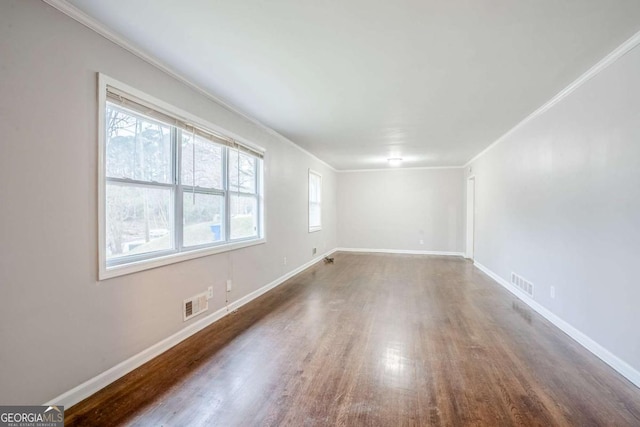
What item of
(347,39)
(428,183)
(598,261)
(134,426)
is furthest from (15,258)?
(428,183)

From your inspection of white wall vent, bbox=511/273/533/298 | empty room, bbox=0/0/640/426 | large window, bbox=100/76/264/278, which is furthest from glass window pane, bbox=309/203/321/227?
white wall vent, bbox=511/273/533/298

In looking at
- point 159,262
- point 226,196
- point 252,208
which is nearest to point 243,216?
point 252,208

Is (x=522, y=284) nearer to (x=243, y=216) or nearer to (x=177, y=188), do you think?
(x=243, y=216)

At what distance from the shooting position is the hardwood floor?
69.2 inches

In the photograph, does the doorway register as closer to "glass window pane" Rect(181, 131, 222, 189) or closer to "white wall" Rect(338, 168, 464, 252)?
"white wall" Rect(338, 168, 464, 252)

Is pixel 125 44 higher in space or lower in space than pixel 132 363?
higher

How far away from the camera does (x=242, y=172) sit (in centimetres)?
389

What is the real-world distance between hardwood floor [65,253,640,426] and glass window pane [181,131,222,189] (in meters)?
1.55

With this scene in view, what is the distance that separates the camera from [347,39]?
6.95 feet

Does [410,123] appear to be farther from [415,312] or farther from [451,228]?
[451,228]

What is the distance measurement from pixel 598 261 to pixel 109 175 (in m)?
4.00

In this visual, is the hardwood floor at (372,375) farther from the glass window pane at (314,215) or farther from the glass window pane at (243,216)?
the glass window pane at (314,215)

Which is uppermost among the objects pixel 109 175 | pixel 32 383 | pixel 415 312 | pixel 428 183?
pixel 428 183

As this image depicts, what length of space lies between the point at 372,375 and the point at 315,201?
5.19 meters
